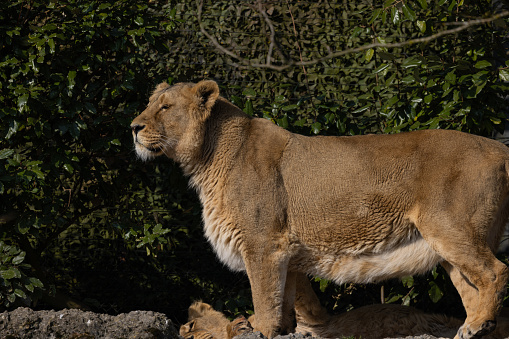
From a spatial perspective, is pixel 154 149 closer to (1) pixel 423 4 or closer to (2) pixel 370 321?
(2) pixel 370 321

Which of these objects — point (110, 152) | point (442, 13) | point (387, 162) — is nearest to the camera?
point (387, 162)

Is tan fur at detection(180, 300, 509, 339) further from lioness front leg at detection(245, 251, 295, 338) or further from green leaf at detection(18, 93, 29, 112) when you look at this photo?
green leaf at detection(18, 93, 29, 112)

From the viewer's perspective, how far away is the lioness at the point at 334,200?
17.2 feet

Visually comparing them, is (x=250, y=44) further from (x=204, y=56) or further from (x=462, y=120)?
(x=462, y=120)

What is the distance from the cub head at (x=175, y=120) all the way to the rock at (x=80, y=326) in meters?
1.47

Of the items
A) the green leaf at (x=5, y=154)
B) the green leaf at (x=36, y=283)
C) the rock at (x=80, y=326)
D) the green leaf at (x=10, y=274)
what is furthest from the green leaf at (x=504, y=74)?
the green leaf at (x=10, y=274)

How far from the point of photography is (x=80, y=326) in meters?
4.80

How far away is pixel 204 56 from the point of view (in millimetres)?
7629

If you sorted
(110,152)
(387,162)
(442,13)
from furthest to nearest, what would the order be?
(110,152) → (442,13) → (387,162)

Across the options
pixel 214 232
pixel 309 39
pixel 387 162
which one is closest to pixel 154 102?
pixel 214 232

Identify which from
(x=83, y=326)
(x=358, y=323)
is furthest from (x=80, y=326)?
(x=358, y=323)

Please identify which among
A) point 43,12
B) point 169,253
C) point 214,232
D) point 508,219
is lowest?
point 169,253

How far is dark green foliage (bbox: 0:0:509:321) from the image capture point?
6148mm

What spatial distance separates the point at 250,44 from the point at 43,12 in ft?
7.73
